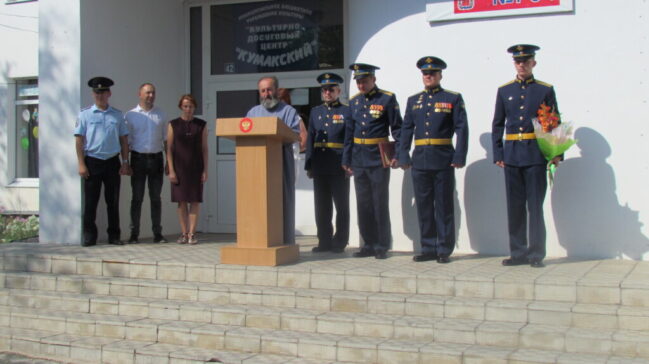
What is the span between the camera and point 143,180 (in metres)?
7.82

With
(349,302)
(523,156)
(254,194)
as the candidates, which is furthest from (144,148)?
(523,156)

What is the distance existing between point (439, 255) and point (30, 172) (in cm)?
775

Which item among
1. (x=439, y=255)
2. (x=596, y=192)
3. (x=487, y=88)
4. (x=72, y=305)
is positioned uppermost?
(x=487, y=88)

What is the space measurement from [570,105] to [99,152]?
502cm

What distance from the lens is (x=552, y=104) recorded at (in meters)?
6.01

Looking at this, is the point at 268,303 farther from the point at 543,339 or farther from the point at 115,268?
the point at 543,339

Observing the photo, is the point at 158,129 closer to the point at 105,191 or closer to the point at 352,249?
the point at 105,191

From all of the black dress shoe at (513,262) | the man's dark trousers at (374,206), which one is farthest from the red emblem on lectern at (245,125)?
the black dress shoe at (513,262)

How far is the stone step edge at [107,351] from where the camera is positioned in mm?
4906

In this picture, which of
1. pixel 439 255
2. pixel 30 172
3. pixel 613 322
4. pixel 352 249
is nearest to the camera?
pixel 613 322

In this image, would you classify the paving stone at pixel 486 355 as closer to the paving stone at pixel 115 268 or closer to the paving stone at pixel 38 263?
the paving stone at pixel 115 268

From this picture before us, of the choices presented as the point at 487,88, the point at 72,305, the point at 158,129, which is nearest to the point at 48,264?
the point at 72,305

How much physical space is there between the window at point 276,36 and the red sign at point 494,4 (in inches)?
73.9

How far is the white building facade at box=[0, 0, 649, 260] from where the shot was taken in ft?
21.6
